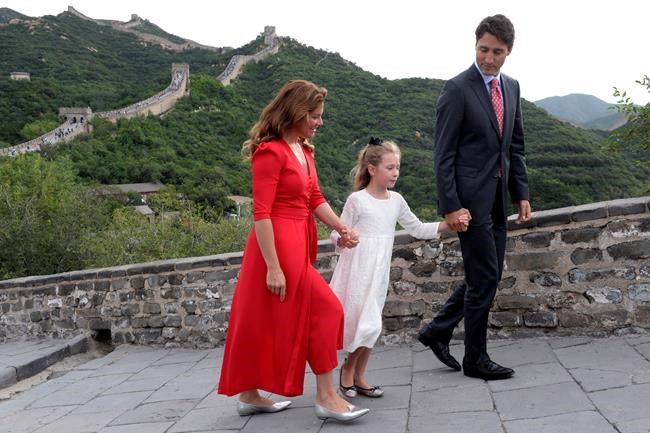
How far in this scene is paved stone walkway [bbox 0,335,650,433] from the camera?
281cm

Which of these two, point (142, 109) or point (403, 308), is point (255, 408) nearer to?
point (403, 308)

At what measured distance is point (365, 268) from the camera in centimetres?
337

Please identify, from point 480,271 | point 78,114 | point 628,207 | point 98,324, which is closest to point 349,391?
point 480,271

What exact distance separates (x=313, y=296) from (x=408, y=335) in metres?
1.75

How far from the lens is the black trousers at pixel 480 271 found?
3.38 meters

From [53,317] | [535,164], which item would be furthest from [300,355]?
[535,164]

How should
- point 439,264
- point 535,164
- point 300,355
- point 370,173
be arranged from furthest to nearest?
point 535,164, point 439,264, point 370,173, point 300,355

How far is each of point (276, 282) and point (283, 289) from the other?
0.17 feet

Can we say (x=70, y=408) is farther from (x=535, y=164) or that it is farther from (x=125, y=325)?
(x=535, y=164)

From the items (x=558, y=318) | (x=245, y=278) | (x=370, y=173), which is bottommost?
(x=558, y=318)

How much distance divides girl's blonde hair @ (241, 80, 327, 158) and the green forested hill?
52.9 ft

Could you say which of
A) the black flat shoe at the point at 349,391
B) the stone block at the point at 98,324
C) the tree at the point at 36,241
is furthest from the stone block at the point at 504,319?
the tree at the point at 36,241

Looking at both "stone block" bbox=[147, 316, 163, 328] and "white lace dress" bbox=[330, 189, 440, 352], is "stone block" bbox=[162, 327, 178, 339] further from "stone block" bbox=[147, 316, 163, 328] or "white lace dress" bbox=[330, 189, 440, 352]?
"white lace dress" bbox=[330, 189, 440, 352]

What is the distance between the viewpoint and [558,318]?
4164 mm
